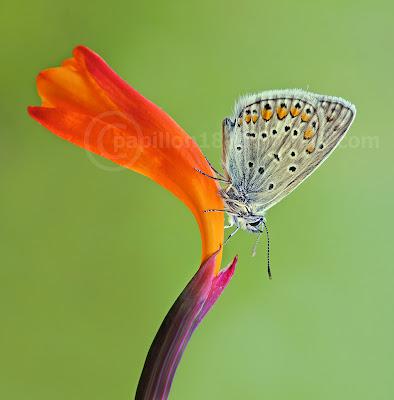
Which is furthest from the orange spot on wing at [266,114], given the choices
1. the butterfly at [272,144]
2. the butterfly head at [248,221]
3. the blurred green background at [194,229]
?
the blurred green background at [194,229]

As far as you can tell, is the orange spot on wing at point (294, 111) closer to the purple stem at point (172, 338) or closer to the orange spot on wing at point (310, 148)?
the orange spot on wing at point (310, 148)

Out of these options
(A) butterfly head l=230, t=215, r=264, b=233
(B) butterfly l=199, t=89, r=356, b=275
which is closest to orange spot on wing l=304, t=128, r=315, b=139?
(B) butterfly l=199, t=89, r=356, b=275

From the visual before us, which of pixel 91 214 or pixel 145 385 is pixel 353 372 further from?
pixel 145 385

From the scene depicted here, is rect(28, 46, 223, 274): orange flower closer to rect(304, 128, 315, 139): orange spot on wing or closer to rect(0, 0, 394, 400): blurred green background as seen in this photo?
rect(304, 128, 315, 139): orange spot on wing

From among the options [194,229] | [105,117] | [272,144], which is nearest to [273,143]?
[272,144]

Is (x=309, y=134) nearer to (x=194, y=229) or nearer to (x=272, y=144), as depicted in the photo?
(x=272, y=144)

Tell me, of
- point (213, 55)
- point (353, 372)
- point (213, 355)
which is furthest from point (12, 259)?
point (353, 372)
